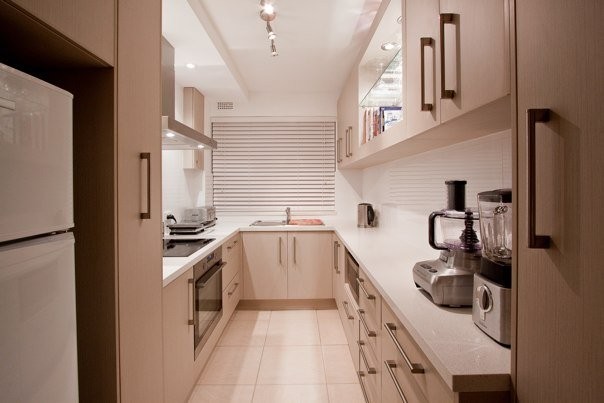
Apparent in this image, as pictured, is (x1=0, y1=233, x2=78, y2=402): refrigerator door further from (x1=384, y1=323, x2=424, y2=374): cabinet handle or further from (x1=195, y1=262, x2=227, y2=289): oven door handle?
(x1=195, y1=262, x2=227, y2=289): oven door handle

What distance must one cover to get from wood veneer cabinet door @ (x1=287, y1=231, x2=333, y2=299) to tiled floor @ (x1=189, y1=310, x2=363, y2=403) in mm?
277

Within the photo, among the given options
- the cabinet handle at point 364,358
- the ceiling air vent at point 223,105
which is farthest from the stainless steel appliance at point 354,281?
the ceiling air vent at point 223,105

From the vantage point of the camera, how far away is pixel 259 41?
262 centimetres

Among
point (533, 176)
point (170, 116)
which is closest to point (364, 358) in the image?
point (533, 176)

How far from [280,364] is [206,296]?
0.74 metres

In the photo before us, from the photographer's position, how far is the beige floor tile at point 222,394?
6.34 feet

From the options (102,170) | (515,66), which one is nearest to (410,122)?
(515,66)

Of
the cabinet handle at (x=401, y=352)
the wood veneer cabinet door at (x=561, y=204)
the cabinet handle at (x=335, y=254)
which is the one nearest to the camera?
the wood veneer cabinet door at (x=561, y=204)

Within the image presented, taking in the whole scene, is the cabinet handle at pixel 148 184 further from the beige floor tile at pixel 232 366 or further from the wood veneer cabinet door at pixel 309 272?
the wood veneer cabinet door at pixel 309 272

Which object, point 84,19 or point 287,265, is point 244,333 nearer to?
point 287,265

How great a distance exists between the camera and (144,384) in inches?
49.6

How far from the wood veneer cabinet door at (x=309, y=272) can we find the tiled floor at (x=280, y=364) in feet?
0.91

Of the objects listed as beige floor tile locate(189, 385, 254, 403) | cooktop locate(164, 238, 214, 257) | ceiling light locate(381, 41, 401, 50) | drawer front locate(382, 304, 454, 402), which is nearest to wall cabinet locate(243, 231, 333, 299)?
cooktop locate(164, 238, 214, 257)

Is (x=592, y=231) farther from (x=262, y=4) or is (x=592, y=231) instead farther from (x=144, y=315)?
(x=262, y=4)
